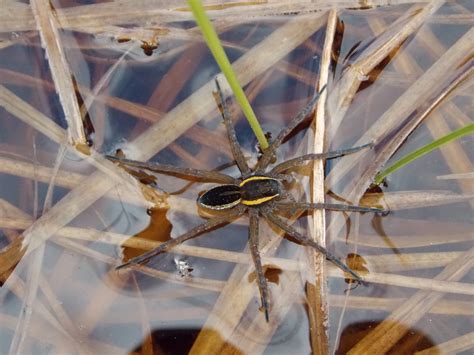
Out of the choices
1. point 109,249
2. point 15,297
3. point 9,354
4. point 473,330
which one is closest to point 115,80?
point 109,249

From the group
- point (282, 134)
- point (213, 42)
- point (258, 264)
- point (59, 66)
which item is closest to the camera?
point (213, 42)

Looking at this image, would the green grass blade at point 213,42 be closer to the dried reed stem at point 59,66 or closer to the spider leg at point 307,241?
the spider leg at point 307,241

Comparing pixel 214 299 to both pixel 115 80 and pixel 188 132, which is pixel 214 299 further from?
pixel 115 80

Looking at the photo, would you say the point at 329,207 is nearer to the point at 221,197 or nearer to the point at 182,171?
the point at 221,197

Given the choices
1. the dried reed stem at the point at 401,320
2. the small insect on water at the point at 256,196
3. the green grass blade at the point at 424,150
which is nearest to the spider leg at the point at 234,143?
the small insect on water at the point at 256,196

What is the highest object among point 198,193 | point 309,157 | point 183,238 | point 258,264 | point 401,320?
point 309,157

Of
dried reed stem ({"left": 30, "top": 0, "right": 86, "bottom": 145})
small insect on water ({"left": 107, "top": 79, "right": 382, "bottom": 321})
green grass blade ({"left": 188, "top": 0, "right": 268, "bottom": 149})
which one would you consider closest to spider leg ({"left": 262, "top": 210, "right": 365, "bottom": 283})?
small insect on water ({"left": 107, "top": 79, "right": 382, "bottom": 321})

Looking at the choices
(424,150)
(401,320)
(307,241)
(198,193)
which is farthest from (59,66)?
(401,320)
